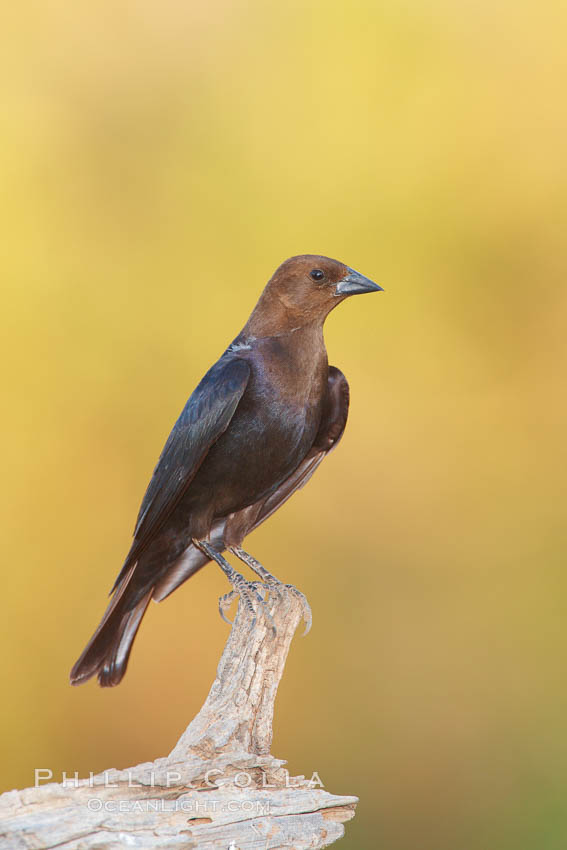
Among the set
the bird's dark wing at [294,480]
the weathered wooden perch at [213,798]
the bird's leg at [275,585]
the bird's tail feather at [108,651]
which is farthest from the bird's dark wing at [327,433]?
the weathered wooden perch at [213,798]

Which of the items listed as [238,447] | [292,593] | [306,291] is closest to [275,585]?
[292,593]

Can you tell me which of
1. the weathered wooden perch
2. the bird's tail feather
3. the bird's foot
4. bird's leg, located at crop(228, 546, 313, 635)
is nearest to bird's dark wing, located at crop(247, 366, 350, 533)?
bird's leg, located at crop(228, 546, 313, 635)

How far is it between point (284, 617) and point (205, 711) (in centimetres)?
56

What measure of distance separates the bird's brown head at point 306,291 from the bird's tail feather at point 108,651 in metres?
1.36

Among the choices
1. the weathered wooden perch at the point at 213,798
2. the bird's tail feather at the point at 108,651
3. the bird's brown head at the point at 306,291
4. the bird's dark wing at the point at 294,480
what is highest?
the bird's brown head at the point at 306,291

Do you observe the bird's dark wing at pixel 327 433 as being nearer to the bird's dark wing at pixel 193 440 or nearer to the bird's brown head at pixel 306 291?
the bird's brown head at pixel 306 291

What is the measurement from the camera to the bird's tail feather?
4465mm

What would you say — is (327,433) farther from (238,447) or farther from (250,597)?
(250,597)

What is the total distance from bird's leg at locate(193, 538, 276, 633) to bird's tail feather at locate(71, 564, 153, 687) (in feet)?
1.19

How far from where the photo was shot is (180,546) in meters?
4.62

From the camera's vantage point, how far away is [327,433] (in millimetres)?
4766

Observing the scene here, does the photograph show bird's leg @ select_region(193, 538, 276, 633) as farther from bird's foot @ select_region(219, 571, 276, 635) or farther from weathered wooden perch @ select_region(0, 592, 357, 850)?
weathered wooden perch @ select_region(0, 592, 357, 850)

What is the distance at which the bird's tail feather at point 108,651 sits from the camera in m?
4.46

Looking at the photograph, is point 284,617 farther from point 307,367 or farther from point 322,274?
point 322,274
